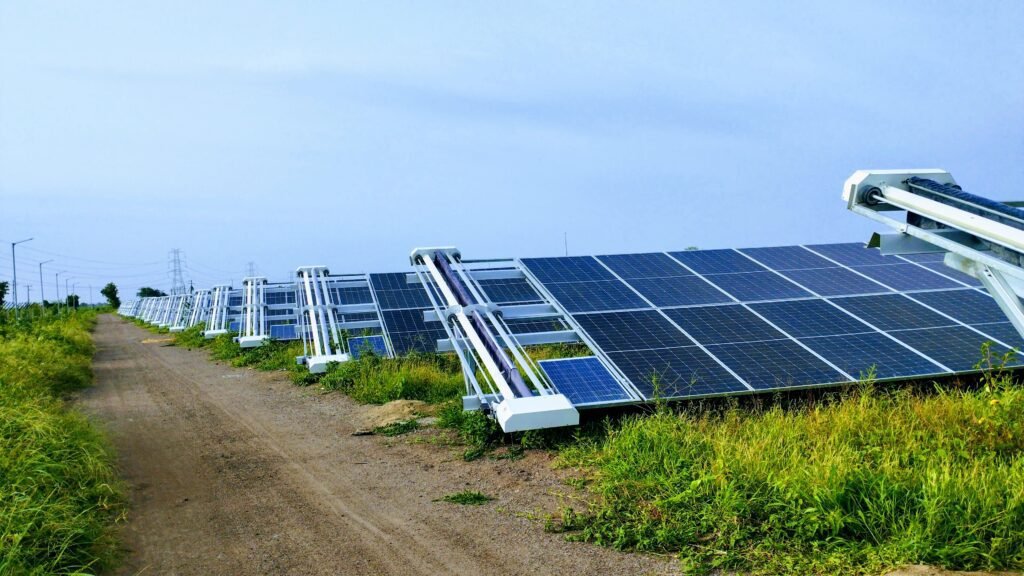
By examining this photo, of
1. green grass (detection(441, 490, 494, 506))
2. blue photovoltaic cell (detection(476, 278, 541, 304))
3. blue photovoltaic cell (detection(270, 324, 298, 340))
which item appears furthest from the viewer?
blue photovoltaic cell (detection(270, 324, 298, 340))

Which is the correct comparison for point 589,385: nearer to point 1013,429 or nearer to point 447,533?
point 447,533

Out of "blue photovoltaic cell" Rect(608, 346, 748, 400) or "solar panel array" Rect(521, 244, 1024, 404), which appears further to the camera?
"solar panel array" Rect(521, 244, 1024, 404)

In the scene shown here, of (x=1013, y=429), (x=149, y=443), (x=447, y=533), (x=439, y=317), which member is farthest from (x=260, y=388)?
(x=1013, y=429)

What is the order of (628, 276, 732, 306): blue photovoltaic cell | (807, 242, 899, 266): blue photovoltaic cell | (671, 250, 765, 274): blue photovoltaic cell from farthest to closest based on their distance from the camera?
(807, 242, 899, 266): blue photovoltaic cell < (671, 250, 765, 274): blue photovoltaic cell < (628, 276, 732, 306): blue photovoltaic cell

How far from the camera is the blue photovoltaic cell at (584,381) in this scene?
31.0ft

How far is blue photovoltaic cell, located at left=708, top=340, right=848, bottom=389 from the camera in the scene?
399 inches

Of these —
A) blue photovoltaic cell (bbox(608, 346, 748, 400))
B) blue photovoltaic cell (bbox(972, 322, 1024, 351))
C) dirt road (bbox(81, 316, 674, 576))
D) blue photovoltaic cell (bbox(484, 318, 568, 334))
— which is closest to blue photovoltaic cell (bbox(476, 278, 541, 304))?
blue photovoltaic cell (bbox(484, 318, 568, 334))

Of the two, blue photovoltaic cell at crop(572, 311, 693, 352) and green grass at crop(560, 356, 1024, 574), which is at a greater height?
blue photovoltaic cell at crop(572, 311, 693, 352)

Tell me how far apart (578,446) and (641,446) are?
110 centimetres

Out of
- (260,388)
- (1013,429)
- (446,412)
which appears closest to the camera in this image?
(1013,429)

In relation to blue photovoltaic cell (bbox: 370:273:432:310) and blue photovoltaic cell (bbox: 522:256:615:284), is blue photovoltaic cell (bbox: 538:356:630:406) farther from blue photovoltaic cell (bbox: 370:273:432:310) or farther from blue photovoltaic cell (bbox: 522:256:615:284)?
blue photovoltaic cell (bbox: 370:273:432:310)

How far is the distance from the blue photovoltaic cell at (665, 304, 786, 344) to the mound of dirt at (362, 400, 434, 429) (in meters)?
4.24

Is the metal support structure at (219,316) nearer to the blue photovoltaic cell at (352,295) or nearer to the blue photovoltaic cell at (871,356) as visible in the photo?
the blue photovoltaic cell at (352,295)

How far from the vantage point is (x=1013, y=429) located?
7695mm
